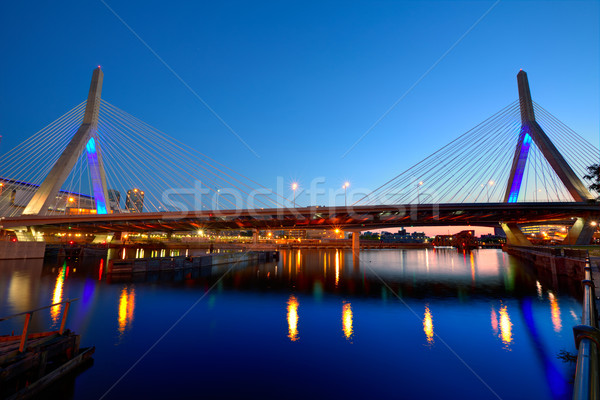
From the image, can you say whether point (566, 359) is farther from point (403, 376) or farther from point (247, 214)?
point (247, 214)

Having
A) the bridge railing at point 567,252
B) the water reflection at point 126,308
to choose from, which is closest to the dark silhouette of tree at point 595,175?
the bridge railing at point 567,252

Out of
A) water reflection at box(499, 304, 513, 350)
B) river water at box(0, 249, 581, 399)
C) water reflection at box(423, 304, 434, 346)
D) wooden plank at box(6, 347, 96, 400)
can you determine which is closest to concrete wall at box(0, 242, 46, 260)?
river water at box(0, 249, 581, 399)

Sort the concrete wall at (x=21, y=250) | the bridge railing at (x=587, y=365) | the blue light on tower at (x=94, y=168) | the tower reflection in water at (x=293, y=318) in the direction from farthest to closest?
1. the blue light on tower at (x=94, y=168)
2. the concrete wall at (x=21, y=250)
3. the tower reflection in water at (x=293, y=318)
4. the bridge railing at (x=587, y=365)

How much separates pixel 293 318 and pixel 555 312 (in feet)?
56.5

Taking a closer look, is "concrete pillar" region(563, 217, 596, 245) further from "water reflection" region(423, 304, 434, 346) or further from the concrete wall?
the concrete wall

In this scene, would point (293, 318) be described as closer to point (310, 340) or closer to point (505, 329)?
point (310, 340)

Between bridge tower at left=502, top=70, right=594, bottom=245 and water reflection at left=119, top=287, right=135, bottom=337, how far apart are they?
2305 inches

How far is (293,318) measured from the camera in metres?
17.8

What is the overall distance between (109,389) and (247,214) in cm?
4109

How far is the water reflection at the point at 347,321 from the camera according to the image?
48.4ft

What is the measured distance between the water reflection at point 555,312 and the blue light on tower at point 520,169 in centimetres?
3396

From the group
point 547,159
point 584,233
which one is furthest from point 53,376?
point 584,233

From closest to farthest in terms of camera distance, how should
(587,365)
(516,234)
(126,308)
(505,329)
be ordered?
(587,365), (505,329), (126,308), (516,234)

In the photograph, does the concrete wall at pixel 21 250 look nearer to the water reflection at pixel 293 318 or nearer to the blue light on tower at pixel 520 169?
the water reflection at pixel 293 318
